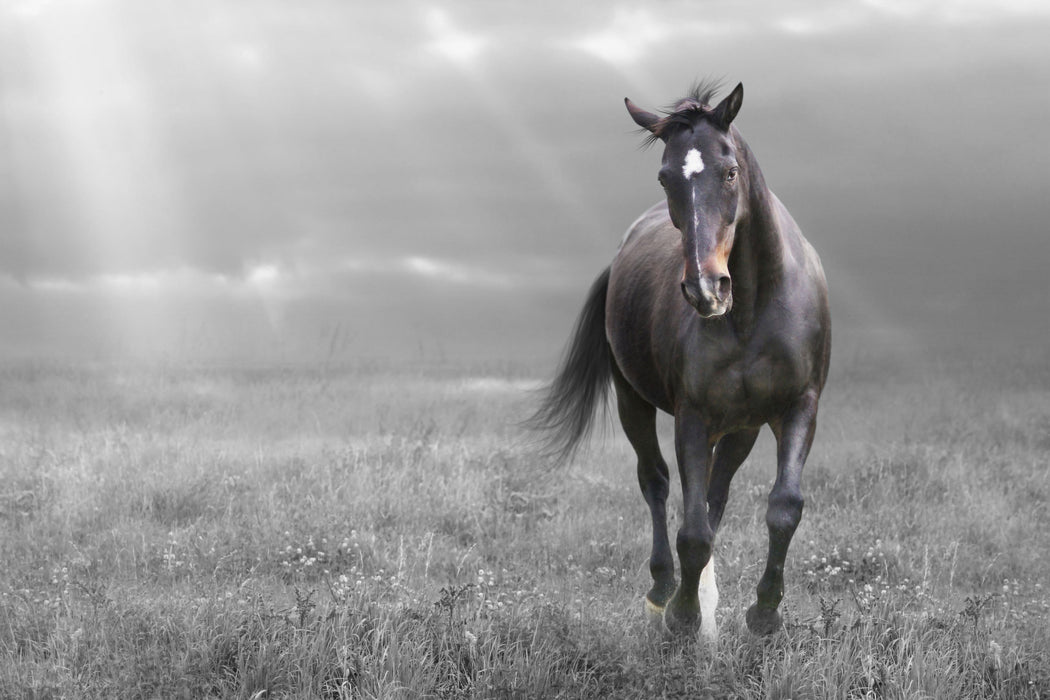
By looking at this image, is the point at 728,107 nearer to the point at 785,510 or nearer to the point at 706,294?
the point at 706,294

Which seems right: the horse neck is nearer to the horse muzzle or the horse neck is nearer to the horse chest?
the horse chest

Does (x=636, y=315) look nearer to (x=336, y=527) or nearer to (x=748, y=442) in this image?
(x=748, y=442)

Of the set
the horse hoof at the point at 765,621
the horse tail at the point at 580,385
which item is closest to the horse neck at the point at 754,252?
the horse hoof at the point at 765,621

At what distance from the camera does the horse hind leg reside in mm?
6160

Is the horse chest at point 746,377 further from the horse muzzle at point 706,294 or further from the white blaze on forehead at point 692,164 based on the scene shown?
the white blaze on forehead at point 692,164

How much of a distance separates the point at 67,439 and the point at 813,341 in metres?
10.8

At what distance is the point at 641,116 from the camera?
4.95 metres

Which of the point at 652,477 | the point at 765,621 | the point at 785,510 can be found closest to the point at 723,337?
the point at 785,510

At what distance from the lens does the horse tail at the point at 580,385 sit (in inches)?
313

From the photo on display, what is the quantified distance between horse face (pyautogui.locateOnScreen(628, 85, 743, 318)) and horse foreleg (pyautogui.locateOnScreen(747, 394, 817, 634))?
101cm

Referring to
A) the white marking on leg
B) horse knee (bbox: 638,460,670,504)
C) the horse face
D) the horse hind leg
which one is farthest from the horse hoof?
the horse face

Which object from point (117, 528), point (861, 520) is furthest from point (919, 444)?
point (117, 528)

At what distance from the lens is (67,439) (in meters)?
12.5

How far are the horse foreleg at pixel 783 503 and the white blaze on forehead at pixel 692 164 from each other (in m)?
1.50
